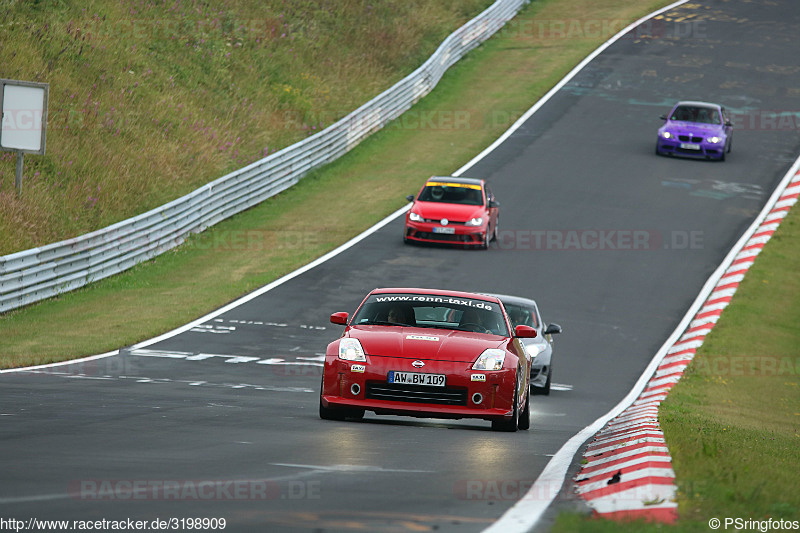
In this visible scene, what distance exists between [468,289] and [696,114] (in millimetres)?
17117

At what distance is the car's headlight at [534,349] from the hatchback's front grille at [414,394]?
6.00m

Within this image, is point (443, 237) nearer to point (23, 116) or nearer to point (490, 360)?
point (23, 116)

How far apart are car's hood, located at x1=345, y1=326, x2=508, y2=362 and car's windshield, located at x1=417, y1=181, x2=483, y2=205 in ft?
58.4

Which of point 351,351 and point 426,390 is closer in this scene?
point 426,390

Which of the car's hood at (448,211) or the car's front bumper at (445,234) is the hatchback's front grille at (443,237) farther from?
the car's hood at (448,211)

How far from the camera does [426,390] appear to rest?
1155 centimetres

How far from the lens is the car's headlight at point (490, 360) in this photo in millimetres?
11672

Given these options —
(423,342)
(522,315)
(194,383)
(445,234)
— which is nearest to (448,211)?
(445,234)

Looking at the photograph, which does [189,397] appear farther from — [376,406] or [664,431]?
[664,431]

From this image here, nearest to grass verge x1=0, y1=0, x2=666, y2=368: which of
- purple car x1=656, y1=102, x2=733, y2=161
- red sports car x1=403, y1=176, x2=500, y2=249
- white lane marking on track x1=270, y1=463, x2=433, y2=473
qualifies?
red sports car x1=403, y1=176, x2=500, y2=249

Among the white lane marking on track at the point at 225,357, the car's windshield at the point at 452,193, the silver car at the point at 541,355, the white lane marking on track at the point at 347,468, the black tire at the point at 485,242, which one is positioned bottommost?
the white lane marking on track at the point at 225,357

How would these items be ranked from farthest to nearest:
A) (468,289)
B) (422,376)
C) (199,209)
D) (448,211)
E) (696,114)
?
(696,114) → (199,209) → (448,211) → (468,289) → (422,376)

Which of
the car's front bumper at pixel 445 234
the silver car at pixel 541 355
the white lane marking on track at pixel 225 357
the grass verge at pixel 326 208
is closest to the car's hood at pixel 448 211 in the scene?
the car's front bumper at pixel 445 234

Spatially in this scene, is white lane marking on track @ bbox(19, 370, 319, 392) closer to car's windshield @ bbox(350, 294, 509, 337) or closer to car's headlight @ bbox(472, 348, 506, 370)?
car's windshield @ bbox(350, 294, 509, 337)
